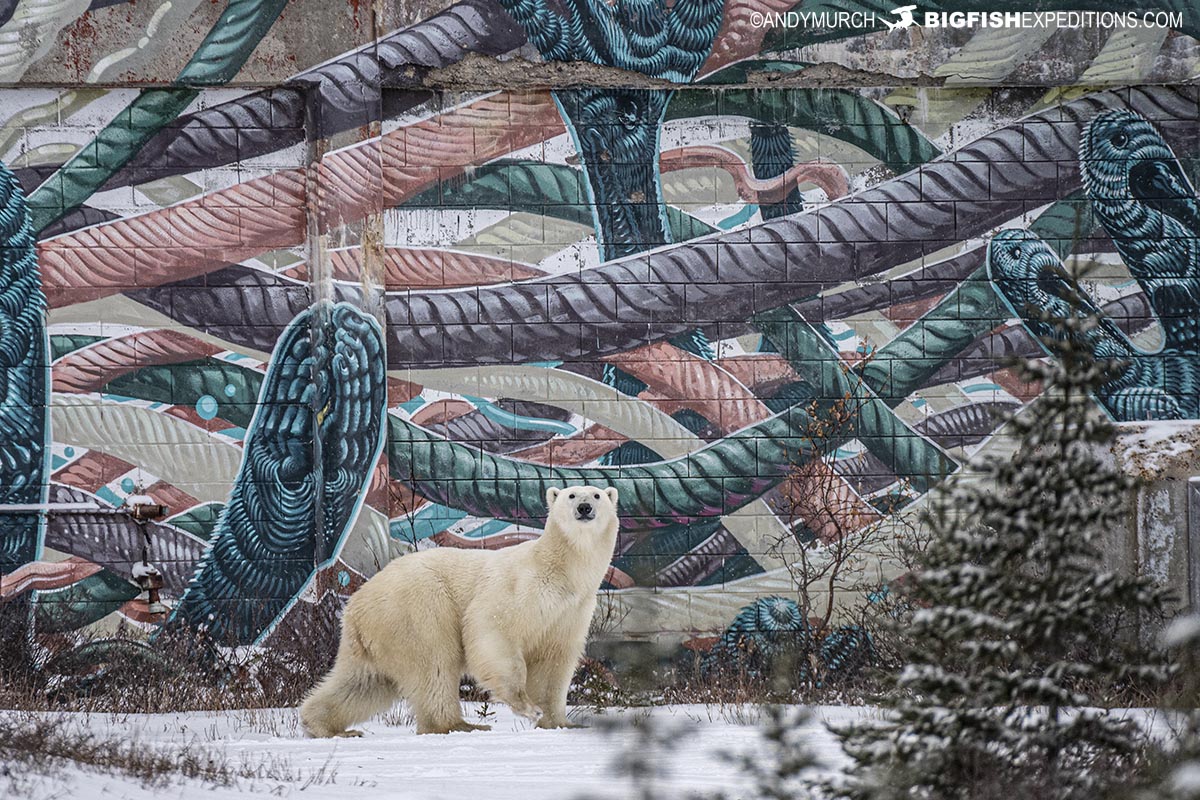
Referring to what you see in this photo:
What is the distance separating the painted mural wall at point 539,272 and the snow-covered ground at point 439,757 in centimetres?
171

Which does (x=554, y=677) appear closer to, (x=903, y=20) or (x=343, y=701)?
(x=343, y=701)

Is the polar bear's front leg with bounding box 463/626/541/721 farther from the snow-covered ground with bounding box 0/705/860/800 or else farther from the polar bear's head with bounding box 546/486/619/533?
the polar bear's head with bounding box 546/486/619/533

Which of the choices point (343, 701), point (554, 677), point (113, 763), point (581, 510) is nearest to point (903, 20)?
point (581, 510)

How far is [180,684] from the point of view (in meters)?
7.48

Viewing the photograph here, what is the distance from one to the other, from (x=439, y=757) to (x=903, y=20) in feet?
19.2

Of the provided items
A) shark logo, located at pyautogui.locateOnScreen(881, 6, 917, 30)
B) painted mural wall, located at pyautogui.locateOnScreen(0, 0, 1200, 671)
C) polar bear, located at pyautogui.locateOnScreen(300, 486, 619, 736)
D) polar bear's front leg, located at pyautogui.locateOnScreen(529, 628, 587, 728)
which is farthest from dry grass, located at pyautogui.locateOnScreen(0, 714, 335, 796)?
shark logo, located at pyautogui.locateOnScreen(881, 6, 917, 30)

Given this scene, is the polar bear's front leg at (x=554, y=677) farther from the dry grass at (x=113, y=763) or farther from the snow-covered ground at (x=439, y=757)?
the dry grass at (x=113, y=763)

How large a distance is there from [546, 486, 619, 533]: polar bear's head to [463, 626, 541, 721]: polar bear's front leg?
0.65 meters

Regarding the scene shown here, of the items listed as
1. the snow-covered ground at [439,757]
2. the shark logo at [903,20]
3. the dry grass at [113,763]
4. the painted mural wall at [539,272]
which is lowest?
the snow-covered ground at [439,757]

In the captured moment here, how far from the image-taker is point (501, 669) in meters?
6.11

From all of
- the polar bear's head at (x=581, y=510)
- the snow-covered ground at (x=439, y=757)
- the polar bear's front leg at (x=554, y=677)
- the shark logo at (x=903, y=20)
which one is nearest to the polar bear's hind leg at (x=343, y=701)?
the snow-covered ground at (x=439, y=757)

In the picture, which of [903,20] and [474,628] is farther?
[903,20]

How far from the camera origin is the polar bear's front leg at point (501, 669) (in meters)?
6.12

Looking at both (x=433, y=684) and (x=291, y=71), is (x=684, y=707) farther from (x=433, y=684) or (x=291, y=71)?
(x=291, y=71)
